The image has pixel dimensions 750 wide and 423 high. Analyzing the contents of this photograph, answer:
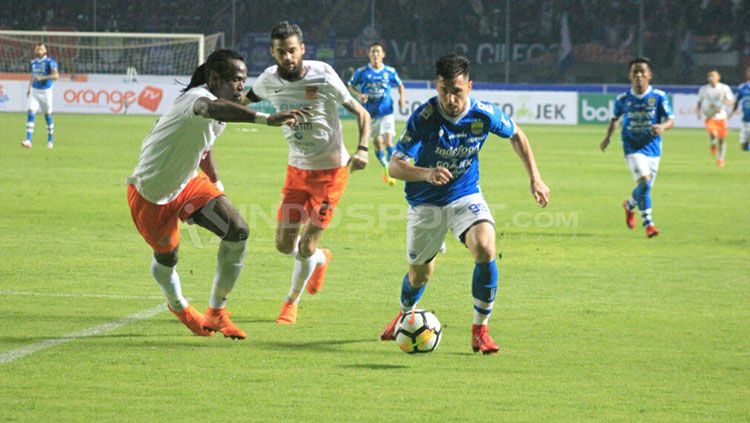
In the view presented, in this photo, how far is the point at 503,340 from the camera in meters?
7.62

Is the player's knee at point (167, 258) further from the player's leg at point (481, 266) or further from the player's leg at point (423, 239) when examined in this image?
the player's leg at point (481, 266)

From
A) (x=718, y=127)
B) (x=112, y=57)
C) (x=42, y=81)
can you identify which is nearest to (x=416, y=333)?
(x=718, y=127)

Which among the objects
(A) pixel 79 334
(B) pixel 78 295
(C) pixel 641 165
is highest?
(A) pixel 79 334

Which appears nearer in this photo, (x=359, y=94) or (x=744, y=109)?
(x=359, y=94)

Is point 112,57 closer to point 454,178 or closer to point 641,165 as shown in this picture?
point 641,165

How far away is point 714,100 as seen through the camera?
2894cm

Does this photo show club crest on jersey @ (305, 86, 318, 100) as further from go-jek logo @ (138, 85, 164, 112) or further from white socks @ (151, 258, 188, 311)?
go-jek logo @ (138, 85, 164, 112)

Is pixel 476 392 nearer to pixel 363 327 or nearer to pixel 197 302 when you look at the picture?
pixel 363 327

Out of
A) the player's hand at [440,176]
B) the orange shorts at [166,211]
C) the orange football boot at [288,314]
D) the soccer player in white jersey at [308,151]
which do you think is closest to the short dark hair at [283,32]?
the soccer player in white jersey at [308,151]

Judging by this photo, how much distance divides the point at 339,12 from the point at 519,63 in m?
7.29

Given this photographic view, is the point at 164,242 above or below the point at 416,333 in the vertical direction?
above

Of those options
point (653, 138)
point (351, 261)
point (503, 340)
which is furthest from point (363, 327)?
point (653, 138)

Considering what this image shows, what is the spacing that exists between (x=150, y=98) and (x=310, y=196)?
1289 inches

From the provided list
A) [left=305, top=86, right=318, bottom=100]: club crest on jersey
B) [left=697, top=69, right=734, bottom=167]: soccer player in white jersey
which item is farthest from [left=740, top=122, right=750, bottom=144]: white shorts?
[left=305, top=86, right=318, bottom=100]: club crest on jersey
